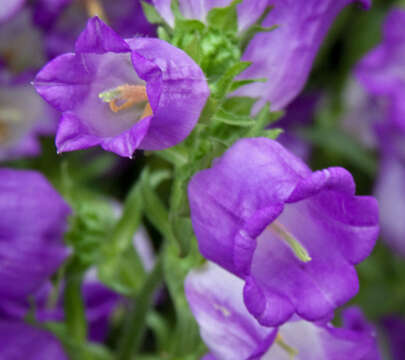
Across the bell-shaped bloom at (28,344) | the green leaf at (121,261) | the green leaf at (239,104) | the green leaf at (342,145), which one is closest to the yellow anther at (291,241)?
the green leaf at (239,104)

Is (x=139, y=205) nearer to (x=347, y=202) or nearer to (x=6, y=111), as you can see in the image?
(x=347, y=202)

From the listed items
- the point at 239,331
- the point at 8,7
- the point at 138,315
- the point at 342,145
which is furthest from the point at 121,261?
the point at 342,145

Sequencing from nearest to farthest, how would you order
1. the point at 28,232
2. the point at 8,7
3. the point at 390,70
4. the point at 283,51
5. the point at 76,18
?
the point at 283,51 < the point at 28,232 < the point at 8,7 < the point at 76,18 < the point at 390,70

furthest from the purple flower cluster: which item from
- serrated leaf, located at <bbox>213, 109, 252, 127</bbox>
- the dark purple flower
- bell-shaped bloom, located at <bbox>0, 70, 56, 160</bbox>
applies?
the dark purple flower

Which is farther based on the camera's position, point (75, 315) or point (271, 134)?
point (75, 315)

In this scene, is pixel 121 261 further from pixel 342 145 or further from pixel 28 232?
pixel 342 145

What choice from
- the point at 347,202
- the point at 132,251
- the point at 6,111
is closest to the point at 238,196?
the point at 347,202
